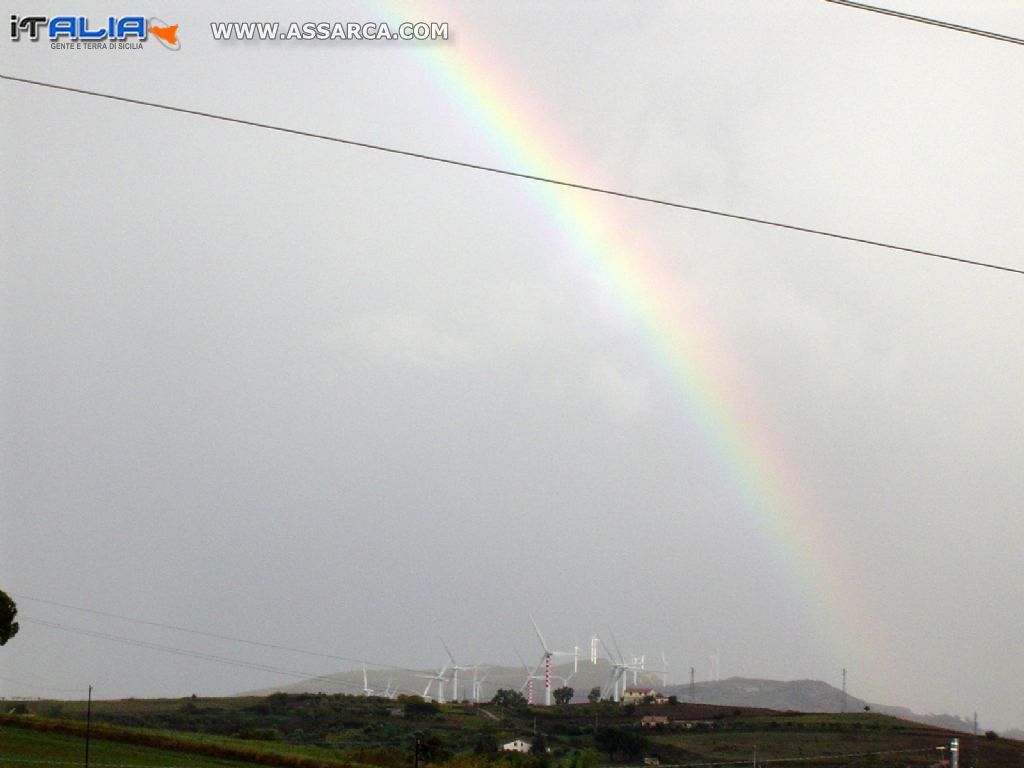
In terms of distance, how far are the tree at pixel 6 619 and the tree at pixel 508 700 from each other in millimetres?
93526

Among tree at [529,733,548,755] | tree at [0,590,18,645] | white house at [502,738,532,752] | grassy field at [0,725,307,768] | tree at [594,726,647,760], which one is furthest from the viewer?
tree at [529,733,548,755]

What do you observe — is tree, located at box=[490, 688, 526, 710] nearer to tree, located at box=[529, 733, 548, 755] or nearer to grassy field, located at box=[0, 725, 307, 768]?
tree, located at box=[529, 733, 548, 755]

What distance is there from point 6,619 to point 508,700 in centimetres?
10085

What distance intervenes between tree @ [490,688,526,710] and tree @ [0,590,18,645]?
9353 cm

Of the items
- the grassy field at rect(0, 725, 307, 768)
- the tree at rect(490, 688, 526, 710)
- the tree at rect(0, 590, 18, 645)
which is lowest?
the tree at rect(490, 688, 526, 710)

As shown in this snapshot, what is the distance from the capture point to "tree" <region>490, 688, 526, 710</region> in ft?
550

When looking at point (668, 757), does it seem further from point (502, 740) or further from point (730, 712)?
point (730, 712)

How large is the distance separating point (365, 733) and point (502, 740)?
1553 cm

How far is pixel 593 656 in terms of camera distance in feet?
542

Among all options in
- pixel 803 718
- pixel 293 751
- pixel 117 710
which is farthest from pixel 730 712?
pixel 293 751

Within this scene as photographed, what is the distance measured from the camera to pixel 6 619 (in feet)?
281

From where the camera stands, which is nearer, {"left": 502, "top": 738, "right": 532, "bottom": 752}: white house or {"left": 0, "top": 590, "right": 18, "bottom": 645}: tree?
{"left": 0, "top": 590, "right": 18, "bottom": 645}: tree

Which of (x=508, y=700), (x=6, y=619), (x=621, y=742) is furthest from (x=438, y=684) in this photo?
(x=6, y=619)

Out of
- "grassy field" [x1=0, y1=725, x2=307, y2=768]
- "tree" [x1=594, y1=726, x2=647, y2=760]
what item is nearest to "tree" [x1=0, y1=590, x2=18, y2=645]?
"grassy field" [x1=0, y1=725, x2=307, y2=768]
